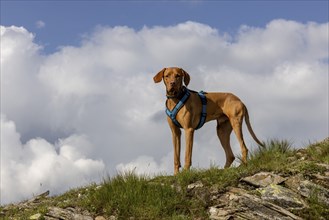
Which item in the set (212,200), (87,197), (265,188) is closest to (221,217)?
(212,200)

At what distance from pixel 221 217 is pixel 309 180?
2431 millimetres

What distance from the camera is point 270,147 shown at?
40.6 feet

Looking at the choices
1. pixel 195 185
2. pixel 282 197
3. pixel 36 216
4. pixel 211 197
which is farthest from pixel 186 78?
pixel 36 216

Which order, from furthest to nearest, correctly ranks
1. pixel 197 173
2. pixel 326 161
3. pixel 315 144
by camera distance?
1. pixel 315 144
2. pixel 326 161
3. pixel 197 173

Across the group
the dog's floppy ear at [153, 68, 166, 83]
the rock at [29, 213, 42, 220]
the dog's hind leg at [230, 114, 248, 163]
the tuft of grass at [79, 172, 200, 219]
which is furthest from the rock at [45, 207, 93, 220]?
the dog's hind leg at [230, 114, 248, 163]

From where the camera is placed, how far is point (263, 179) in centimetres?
1014

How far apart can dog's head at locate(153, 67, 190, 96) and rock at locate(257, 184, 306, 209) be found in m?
3.23

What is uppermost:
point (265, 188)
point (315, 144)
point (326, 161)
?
point (315, 144)

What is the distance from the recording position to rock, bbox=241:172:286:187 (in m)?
10.0

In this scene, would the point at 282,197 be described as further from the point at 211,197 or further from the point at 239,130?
the point at 239,130

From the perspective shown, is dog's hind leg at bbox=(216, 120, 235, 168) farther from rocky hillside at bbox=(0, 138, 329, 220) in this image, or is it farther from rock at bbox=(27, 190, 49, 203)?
rock at bbox=(27, 190, 49, 203)

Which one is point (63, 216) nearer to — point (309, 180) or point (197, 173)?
point (197, 173)

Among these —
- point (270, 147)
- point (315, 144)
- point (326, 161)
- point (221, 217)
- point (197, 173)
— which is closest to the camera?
point (221, 217)

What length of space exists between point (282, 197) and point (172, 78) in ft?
12.5
